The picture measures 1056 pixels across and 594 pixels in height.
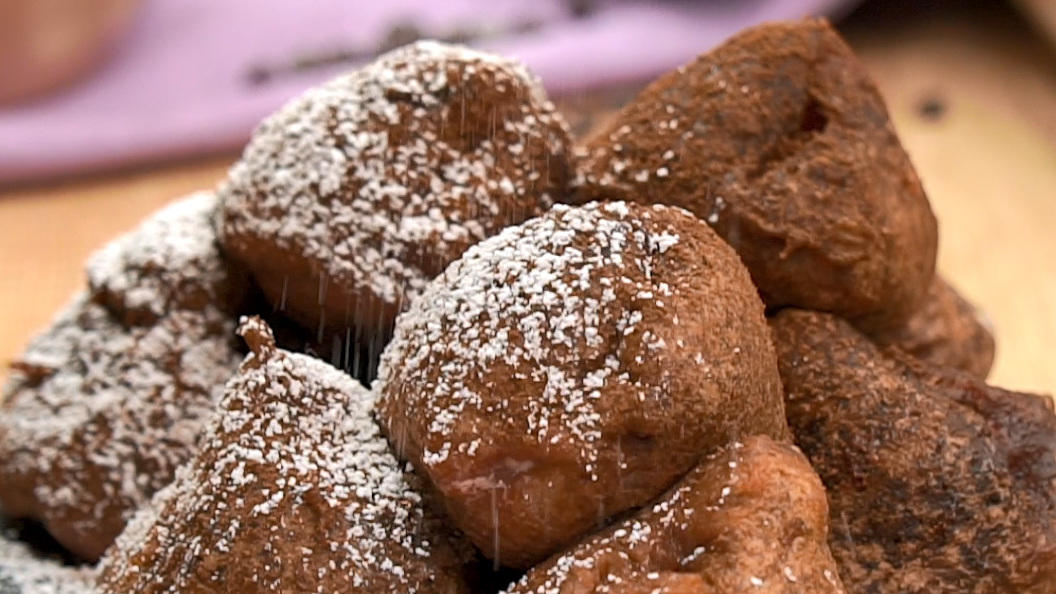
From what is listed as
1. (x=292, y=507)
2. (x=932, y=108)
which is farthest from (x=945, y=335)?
(x=932, y=108)

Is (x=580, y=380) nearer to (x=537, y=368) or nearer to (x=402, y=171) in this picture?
(x=537, y=368)

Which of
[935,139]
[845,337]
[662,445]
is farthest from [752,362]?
[935,139]

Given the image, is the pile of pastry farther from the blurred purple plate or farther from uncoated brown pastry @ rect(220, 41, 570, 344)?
the blurred purple plate

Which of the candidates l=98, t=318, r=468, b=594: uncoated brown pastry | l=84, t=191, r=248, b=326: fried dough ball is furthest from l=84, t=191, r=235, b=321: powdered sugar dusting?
l=98, t=318, r=468, b=594: uncoated brown pastry

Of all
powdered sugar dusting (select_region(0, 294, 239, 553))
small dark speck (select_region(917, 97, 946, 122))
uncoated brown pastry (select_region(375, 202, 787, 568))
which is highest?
uncoated brown pastry (select_region(375, 202, 787, 568))

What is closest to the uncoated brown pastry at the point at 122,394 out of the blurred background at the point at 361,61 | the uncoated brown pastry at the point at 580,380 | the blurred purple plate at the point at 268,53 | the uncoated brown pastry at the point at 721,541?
the uncoated brown pastry at the point at 580,380

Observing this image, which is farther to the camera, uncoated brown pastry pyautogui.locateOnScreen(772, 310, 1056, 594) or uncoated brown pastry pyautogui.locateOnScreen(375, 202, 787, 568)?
uncoated brown pastry pyautogui.locateOnScreen(772, 310, 1056, 594)
